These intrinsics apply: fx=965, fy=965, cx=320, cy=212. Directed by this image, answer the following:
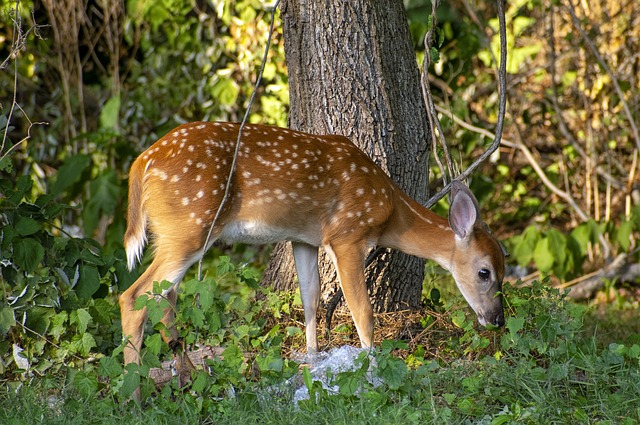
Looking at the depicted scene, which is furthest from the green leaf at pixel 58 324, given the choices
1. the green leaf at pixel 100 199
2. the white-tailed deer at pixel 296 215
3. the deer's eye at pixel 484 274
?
Answer: the green leaf at pixel 100 199

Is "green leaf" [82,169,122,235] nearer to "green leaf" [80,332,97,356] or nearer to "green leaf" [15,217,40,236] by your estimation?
"green leaf" [15,217,40,236]

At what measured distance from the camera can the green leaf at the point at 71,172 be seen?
813 centimetres

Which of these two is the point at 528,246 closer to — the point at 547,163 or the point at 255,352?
the point at 547,163

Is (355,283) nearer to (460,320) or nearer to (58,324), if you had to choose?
(460,320)

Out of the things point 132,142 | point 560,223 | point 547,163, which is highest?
point 132,142

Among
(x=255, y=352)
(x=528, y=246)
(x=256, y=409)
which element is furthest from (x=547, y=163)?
(x=256, y=409)

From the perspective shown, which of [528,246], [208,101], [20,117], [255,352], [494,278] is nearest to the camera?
[255,352]

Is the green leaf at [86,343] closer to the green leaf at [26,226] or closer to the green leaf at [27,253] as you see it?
the green leaf at [27,253]

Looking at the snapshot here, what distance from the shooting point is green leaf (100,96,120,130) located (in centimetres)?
864

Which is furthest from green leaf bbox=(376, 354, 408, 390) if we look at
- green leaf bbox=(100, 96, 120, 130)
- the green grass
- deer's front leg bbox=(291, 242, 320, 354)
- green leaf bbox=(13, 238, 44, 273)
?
green leaf bbox=(100, 96, 120, 130)

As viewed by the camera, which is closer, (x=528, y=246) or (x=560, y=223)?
(x=528, y=246)

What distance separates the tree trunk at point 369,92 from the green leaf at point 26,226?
1.61m

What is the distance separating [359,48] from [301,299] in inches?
57.1

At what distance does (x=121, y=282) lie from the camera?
503 cm
